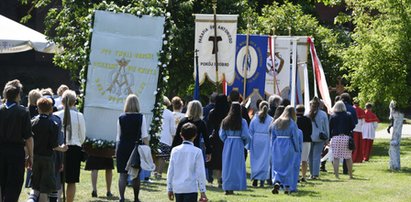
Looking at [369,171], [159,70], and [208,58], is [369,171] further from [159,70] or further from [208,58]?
[159,70]

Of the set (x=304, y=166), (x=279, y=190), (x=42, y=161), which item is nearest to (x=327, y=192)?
(x=279, y=190)

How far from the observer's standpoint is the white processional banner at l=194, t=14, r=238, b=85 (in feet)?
72.7

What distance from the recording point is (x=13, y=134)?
13703 mm

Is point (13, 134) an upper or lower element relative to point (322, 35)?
lower

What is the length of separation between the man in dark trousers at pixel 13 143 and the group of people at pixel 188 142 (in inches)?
0.5

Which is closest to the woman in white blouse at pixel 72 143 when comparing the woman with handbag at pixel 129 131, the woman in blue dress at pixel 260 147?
the woman with handbag at pixel 129 131

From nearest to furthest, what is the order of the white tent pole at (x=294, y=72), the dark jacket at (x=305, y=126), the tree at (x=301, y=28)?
the dark jacket at (x=305, y=126)
the white tent pole at (x=294, y=72)
the tree at (x=301, y=28)

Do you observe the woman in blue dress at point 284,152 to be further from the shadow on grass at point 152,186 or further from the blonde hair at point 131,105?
the blonde hair at point 131,105

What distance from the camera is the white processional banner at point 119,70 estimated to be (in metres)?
17.3

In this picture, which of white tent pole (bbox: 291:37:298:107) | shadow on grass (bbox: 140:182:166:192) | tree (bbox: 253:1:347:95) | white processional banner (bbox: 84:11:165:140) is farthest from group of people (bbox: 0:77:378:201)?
tree (bbox: 253:1:347:95)

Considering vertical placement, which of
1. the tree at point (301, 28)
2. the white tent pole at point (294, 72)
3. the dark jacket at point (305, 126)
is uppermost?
the tree at point (301, 28)

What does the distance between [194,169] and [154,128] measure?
456 centimetres

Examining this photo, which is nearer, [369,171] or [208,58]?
[208,58]

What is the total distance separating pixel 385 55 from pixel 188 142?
13.1 metres
